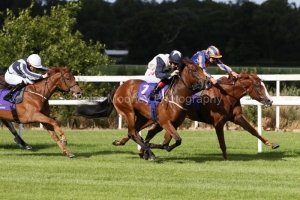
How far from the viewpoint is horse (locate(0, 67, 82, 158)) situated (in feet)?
42.3

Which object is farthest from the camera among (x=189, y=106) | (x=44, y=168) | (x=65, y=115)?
(x=65, y=115)

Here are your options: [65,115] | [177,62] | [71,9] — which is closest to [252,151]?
[177,62]

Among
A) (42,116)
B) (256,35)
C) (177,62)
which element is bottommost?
(256,35)

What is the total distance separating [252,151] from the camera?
1394 centimetres

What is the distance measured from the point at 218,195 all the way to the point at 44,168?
3040 millimetres

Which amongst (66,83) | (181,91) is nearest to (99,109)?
(66,83)

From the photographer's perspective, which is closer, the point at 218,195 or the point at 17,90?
the point at 218,195

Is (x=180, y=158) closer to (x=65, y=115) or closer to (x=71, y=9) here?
(x=65, y=115)

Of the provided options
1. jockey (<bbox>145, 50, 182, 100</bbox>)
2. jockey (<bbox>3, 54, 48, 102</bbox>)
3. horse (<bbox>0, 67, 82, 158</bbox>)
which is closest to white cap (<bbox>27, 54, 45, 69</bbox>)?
jockey (<bbox>3, 54, 48, 102</bbox>)

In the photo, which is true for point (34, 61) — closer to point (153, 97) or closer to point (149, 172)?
point (153, 97)

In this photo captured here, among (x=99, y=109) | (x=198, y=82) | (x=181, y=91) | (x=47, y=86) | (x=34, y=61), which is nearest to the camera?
(x=198, y=82)

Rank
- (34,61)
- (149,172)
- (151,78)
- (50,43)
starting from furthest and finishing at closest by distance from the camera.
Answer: (50,43) < (34,61) < (151,78) < (149,172)

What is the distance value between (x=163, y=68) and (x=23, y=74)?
2.56 meters

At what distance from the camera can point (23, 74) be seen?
13352mm
